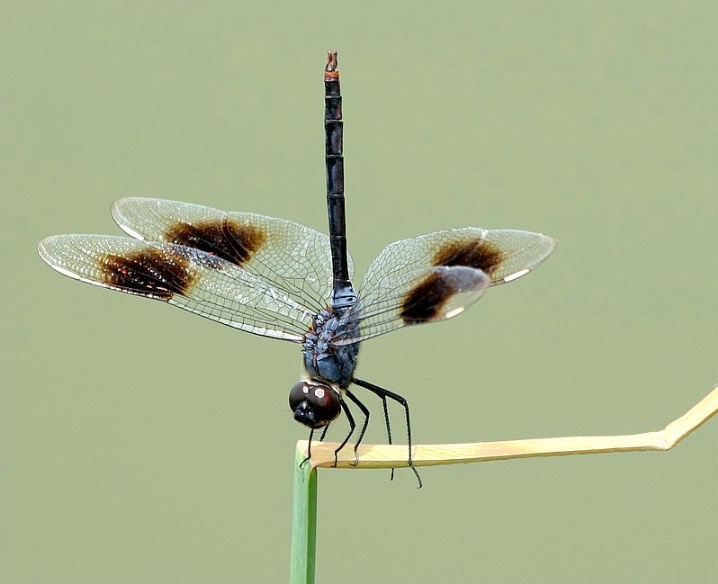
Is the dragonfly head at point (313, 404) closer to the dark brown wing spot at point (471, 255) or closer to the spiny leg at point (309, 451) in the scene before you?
the spiny leg at point (309, 451)

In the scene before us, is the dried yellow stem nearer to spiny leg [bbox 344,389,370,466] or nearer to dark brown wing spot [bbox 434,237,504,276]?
spiny leg [bbox 344,389,370,466]

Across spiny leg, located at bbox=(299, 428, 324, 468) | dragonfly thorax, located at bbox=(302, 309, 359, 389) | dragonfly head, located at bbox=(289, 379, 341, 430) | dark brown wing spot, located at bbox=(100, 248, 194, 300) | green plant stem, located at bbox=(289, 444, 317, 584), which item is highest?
dark brown wing spot, located at bbox=(100, 248, 194, 300)

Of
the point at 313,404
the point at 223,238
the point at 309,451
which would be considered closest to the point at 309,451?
the point at 309,451

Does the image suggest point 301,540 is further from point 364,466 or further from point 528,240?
point 528,240

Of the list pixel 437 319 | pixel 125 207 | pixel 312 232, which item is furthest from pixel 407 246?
pixel 125 207

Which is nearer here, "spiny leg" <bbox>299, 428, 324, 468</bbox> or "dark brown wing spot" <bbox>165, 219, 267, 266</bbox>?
"spiny leg" <bbox>299, 428, 324, 468</bbox>

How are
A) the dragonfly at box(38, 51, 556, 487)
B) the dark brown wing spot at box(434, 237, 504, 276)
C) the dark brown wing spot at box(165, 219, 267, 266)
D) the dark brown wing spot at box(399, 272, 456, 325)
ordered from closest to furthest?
the dark brown wing spot at box(399, 272, 456, 325), the dragonfly at box(38, 51, 556, 487), the dark brown wing spot at box(434, 237, 504, 276), the dark brown wing spot at box(165, 219, 267, 266)

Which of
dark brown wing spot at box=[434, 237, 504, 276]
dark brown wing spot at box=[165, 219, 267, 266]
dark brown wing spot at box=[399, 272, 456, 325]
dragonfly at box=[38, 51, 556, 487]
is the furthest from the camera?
dark brown wing spot at box=[165, 219, 267, 266]

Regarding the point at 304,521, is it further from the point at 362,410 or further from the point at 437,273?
the point at 437,273

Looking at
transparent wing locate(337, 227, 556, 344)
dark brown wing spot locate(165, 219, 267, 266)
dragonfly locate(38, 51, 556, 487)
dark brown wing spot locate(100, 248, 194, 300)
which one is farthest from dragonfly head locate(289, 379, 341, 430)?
dark brown wing spot locate(165, 219, 267, 266)
